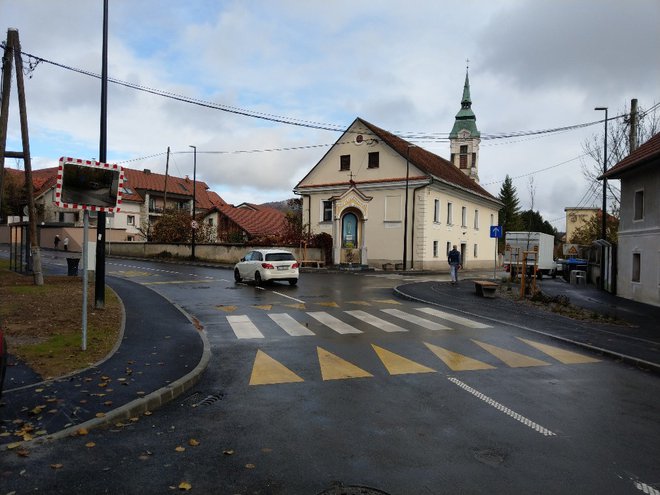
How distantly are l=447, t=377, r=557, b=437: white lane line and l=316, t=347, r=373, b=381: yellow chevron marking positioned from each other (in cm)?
131

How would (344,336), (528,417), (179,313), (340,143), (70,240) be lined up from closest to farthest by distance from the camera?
(528,417) → (344,336) → (179,313) → (340,143) → (70,240)

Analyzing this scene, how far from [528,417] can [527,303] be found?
1272 cm

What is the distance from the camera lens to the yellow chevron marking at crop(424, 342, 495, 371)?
7.93 meters

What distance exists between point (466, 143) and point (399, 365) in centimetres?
5316

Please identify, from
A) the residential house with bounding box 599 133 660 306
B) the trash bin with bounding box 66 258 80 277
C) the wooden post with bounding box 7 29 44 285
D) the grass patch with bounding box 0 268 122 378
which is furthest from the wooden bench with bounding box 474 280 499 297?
the trash bin with bounding box 66 258 80 277

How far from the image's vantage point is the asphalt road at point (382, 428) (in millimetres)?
4020

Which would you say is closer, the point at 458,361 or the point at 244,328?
the point at 458,361

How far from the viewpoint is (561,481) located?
13.3 ft

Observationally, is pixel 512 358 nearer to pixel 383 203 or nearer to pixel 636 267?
pixel 636 267

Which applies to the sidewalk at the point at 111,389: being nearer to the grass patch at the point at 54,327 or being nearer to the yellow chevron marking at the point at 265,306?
the grass patch at the point at 54,327

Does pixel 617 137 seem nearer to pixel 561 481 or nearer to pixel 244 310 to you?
pixel 244 310

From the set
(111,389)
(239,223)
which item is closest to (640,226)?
(111,389)

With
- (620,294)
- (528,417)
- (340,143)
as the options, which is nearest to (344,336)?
(528,417)

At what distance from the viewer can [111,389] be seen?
20.0 feet
